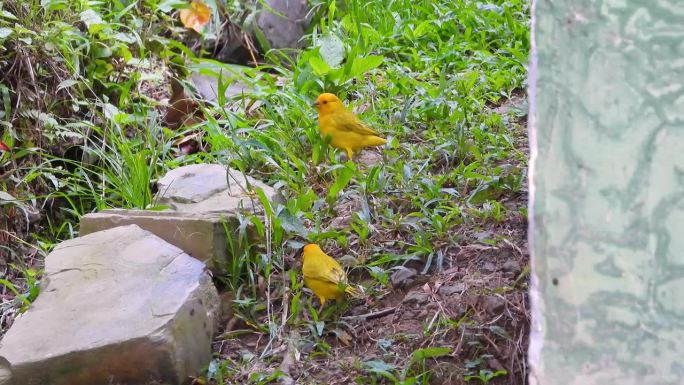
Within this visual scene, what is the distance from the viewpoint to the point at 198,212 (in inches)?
138

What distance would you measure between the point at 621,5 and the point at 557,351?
51cm

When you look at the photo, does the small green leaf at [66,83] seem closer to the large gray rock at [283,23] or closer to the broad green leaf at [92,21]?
the broad green leaf at [92,21]

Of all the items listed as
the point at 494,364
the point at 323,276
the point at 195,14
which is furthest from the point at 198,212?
the point at 195,14

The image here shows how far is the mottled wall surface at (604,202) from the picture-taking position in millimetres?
1250

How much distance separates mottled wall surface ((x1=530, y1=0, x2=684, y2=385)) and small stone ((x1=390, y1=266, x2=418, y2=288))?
1.98 m

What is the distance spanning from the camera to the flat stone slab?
3.37 m

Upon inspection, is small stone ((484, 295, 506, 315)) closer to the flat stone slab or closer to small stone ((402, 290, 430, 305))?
small stone ((402, 290, 430, 305))

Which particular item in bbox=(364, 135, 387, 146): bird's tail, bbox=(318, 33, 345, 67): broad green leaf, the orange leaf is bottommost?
bbox=(364, 135, 387, 146): bird's tail

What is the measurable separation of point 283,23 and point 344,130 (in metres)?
2.24

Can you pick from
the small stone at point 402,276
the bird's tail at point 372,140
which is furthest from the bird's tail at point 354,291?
the bird's tail at point 372,140

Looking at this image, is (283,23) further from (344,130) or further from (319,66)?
(344,130)

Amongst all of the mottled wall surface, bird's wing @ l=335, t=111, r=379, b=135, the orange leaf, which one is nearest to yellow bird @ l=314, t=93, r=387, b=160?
bird's wing @ l=335, t=111, r=379, b=135

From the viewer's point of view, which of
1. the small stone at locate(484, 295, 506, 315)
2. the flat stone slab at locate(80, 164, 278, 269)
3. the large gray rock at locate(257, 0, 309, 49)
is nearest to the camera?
the small stone at locate(484, 295, 506, 315)

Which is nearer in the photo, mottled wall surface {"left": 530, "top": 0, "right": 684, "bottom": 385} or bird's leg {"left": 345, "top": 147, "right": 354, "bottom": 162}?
mottled wall surface {"left": 530, "top": 0, "right": 684, "bottom": 385}
